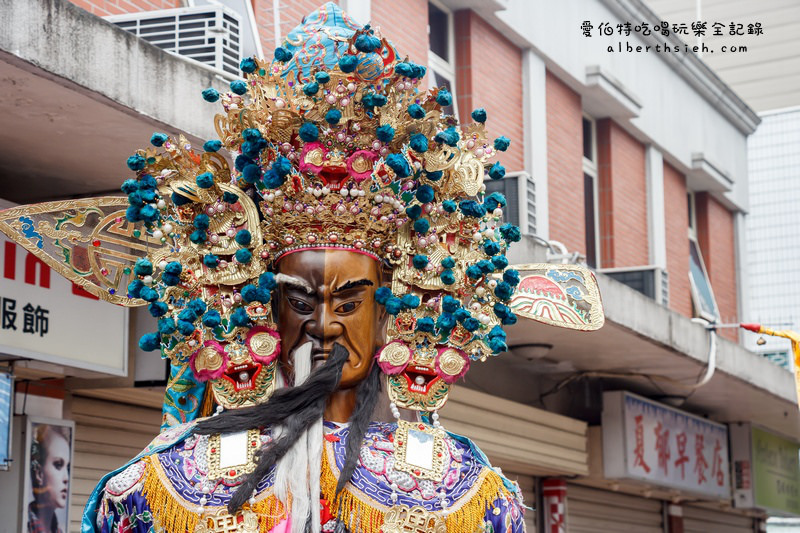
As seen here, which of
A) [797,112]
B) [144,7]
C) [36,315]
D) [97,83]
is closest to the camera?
[97,83]

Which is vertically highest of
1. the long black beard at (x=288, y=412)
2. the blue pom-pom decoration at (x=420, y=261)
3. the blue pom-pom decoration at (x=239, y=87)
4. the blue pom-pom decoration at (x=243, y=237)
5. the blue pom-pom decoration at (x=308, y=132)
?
the blue pom-pom decoration at (x=239, y=87)

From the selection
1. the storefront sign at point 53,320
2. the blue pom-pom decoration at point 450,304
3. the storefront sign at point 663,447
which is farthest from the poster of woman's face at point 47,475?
the storefront sign at point 663,447

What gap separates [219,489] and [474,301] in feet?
3.19

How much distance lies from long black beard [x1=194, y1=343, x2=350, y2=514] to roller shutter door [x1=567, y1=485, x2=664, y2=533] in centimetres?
934

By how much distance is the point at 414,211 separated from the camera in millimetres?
4098

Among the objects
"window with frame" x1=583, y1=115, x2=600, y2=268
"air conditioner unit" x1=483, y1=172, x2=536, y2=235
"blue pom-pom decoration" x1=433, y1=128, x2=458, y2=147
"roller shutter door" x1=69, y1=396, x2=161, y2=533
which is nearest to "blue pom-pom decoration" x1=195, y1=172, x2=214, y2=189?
"blue pom-pom decoration" x1=433, y1=128, x2=458, y2=147

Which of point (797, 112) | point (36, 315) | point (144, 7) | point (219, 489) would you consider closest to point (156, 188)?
point (219, 489)

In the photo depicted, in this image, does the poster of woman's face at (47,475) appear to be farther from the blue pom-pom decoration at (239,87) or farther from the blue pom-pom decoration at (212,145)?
the blue pom-pom decoration at (239,87)

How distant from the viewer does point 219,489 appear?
3.81 metres

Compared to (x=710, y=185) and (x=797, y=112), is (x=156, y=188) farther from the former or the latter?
(x=797, y=112)

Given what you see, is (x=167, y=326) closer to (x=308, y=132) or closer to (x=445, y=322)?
(x=308, y=132)

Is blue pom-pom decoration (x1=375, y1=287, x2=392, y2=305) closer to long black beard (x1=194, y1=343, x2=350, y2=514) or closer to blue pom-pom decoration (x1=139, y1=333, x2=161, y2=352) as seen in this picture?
long black beard (x1=194, y1=343, x2=350, y2=514)

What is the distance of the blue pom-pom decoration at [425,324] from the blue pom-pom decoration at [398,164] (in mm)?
437

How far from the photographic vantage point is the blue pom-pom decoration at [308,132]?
3949mm
